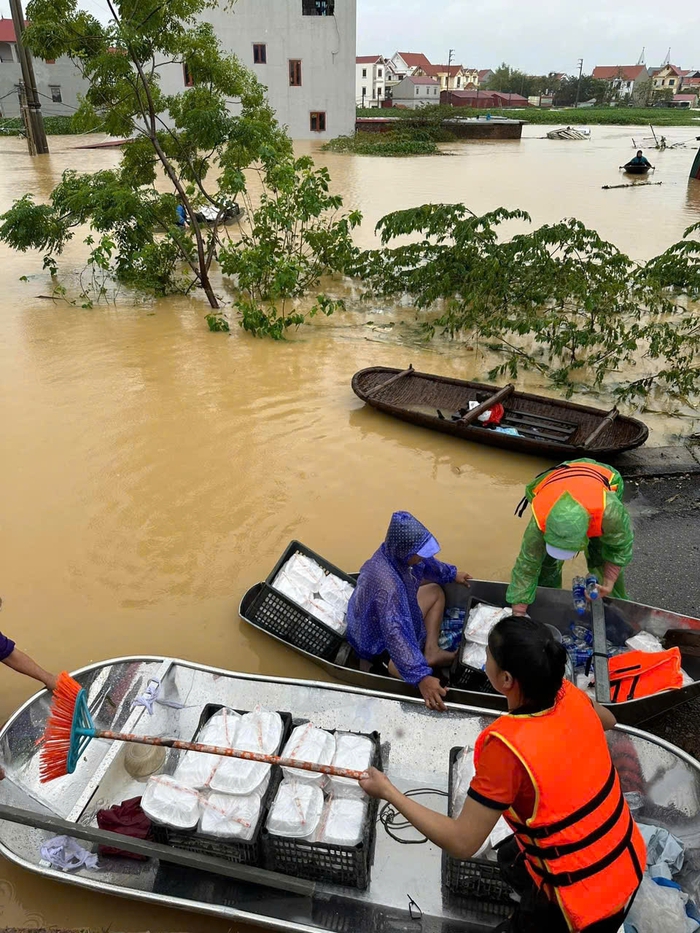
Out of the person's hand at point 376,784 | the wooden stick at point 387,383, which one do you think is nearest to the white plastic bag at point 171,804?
the person's hand at point 376,784

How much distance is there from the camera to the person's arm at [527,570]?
343cm

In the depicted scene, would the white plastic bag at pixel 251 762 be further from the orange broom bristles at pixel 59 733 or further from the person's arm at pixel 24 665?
the person's arm at pixel 24 665

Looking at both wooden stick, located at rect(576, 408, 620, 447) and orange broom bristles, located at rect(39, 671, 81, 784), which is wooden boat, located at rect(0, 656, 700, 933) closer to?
orange broom bristles, located at rect(39, 671, 81, 784)

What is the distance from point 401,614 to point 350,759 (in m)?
0.75

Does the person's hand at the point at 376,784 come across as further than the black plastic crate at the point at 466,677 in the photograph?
No

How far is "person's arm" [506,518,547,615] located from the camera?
11.2 feet

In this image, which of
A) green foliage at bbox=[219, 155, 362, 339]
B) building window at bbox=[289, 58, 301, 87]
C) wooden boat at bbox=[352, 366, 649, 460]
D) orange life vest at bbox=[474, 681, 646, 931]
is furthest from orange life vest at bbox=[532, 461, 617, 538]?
building window at bbox=[289, 58, 301, 87]

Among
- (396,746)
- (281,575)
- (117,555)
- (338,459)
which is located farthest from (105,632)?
(338,459)

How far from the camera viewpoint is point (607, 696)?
3.04m

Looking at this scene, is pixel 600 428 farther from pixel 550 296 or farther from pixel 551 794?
pixel 551 794

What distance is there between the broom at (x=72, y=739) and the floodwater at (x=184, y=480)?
2.10 ft

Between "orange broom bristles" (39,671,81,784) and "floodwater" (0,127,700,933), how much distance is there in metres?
0.61

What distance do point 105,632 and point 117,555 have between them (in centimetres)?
80

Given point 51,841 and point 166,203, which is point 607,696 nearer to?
point 51,841
